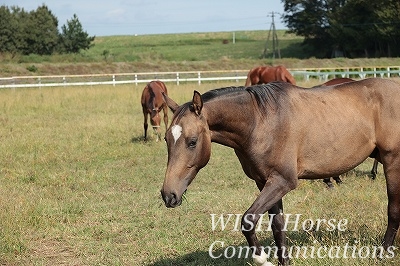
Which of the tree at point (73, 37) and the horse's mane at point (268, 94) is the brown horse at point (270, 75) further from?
the tree at point (73, 37)

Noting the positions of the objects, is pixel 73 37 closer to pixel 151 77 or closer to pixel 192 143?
pixel 151 77

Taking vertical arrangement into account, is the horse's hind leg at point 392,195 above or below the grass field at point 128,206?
above

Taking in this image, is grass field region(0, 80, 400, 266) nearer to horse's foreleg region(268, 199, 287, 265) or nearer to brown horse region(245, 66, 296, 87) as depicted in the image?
horse's foreleg region(268, 199, 287, 265)

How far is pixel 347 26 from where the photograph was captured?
63.5 meters

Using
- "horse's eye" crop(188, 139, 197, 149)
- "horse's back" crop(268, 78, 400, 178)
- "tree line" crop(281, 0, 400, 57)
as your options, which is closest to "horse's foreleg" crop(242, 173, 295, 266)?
"horse's back" crop(268, 78, 400, 178)

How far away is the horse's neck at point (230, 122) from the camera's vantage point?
4.93m

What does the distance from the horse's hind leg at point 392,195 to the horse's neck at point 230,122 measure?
1.62 meters

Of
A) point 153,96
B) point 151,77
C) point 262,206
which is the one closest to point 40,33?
point 151,77

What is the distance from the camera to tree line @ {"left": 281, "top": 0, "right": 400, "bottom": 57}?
58.0 m

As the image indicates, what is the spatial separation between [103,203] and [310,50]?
218 ft

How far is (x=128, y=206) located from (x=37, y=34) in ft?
186

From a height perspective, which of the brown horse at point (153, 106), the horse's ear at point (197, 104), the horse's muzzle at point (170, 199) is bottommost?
the brown horse at point (153, 106)

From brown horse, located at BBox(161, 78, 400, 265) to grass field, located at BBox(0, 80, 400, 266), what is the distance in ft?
2.81

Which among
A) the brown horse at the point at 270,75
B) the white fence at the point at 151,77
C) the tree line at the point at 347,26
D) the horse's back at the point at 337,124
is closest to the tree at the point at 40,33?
the white fence at the point at 151,77
